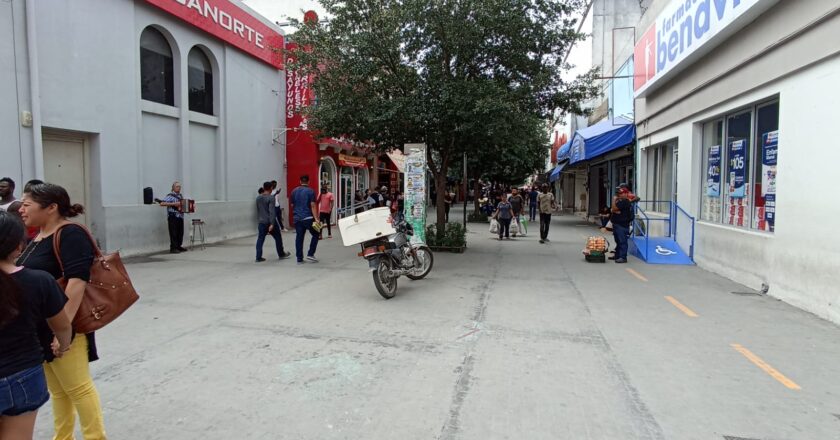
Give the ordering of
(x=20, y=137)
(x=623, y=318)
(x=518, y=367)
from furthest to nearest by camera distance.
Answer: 1. (x=20, y=137)
2. (x=623, y=318)
3. (x=518, y=367)

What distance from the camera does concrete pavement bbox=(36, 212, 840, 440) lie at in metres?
3.45

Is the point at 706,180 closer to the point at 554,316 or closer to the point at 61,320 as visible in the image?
the point at 554,316

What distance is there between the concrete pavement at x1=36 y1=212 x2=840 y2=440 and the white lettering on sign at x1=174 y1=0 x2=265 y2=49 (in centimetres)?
769

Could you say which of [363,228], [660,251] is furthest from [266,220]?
[660,251]

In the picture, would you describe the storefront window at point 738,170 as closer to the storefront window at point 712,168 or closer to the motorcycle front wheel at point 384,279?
the storefront window at point 712,168

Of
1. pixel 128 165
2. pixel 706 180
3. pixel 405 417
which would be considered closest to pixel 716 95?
pixel 706 180

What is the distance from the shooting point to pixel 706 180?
10.5 meters

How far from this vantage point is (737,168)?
910 cm

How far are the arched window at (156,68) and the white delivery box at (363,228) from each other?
287 inches

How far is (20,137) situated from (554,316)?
9.19 meters

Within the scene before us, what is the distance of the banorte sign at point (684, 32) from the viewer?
7.99 metres


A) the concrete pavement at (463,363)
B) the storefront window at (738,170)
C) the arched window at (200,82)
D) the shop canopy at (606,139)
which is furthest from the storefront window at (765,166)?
the arched window at (200,82)

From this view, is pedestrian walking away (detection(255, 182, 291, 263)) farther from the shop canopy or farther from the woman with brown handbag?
the shop canopy

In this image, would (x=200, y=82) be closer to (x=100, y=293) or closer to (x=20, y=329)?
(x=100, y=293)
